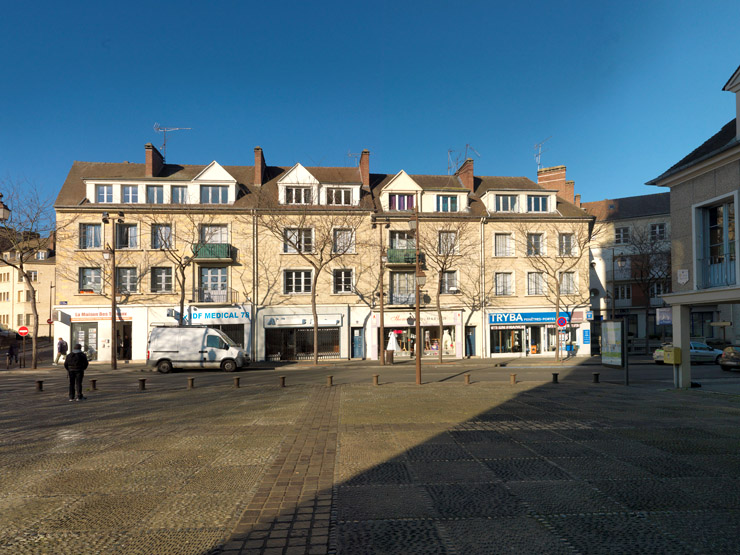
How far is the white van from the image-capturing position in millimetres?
24828

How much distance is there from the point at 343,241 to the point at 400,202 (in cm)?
493

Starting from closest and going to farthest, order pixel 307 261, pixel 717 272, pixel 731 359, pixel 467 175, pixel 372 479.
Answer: pixel 372 479 < pixel 717 272 < pixel 731 359 < pixel 307 261 < pixel 467 175

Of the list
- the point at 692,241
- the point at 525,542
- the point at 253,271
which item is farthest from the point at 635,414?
the point at 253,271

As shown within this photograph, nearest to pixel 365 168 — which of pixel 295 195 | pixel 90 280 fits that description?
pixel 295 195

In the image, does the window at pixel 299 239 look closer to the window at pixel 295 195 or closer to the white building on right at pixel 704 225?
the window at pixel 295 195

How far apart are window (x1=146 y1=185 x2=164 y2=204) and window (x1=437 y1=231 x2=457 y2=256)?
18180 millimetres

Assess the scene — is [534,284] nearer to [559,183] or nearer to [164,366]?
[559,183]

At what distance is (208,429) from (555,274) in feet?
92.6

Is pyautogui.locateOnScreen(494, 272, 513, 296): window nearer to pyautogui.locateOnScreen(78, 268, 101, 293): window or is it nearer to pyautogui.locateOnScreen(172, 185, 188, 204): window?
pyautogui.locateOnScreen(172, 185, 188, 204): window

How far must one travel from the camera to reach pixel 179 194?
105 feet

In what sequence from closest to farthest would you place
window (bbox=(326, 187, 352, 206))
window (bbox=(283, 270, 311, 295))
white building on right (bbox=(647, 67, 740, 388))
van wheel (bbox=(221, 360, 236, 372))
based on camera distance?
white building on right (bbox=(647, 67, 740, 388)) → van wheel (bbox=(221, 360, 236, 372)) → window (bbox=(283, 270, 311, 295)) → window (bbox=(326, 187, 352, 206))

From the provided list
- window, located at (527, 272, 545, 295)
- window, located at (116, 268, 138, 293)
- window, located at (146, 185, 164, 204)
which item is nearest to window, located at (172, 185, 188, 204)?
window, located at (146, 185, 164, 204)

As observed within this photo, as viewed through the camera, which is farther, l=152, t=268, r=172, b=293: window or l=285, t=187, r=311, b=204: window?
l=285, t=187, r=311, b=204: window

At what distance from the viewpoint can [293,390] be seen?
16.2m
